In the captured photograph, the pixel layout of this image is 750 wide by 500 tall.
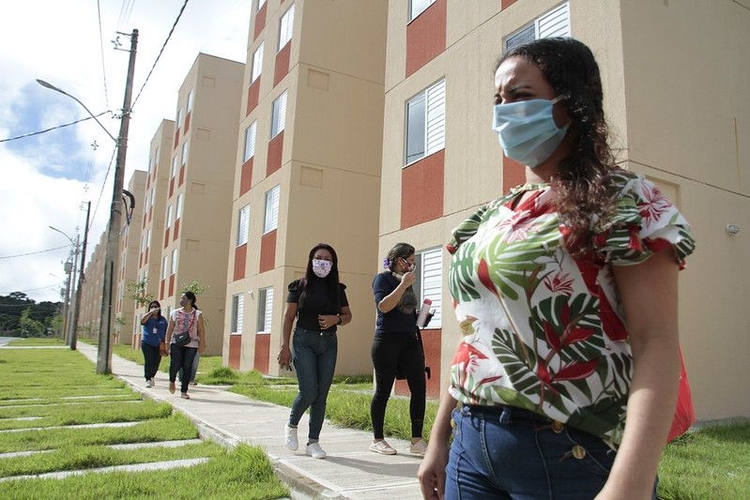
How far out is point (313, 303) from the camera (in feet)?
18.8

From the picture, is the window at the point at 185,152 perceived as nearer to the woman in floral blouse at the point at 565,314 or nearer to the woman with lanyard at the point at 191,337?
the woman with lanyard at the point at 191,337

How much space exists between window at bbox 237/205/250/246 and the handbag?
9520 mm

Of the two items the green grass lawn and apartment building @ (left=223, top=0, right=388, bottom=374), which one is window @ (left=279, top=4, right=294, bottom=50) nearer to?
apartment building @ (left=223, top=0, right=388, bottom=374)

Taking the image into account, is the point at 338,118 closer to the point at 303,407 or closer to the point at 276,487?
the point at 303,407

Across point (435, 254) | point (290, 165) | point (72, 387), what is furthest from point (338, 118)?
point (72, 387)

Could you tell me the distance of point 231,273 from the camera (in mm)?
21062

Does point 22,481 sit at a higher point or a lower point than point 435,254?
lower

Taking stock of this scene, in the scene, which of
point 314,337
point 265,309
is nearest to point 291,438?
point 314,337

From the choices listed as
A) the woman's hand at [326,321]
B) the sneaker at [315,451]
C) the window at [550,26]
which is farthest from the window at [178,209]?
the sneaker at [315,451]

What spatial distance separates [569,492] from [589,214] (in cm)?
61

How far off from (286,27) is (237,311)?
9381mm

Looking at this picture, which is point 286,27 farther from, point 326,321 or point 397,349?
point 397,349

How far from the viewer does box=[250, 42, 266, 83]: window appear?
68.9 ft

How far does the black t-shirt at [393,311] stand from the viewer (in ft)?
18.0
